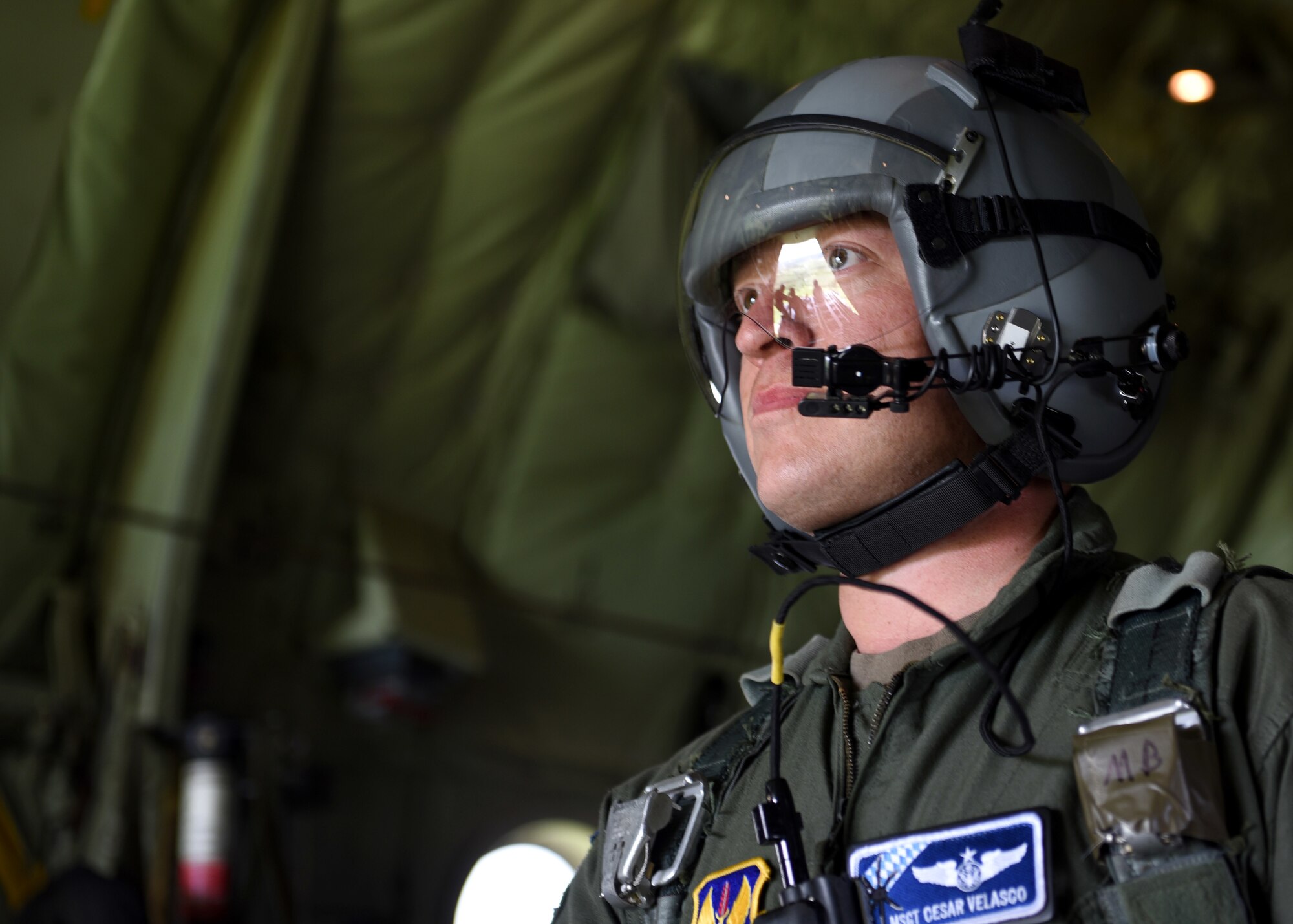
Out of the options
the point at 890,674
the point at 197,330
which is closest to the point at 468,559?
the point at 197,330

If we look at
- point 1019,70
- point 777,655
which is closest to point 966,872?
point 777,655

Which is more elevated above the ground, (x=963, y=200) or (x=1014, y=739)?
(x=963, y=200)

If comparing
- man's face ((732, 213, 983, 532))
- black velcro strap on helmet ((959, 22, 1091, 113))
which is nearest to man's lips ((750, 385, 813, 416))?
man's face ((732, 213, 983, 532))

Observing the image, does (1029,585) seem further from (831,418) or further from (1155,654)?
(831,418)

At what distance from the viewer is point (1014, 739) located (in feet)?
3.75

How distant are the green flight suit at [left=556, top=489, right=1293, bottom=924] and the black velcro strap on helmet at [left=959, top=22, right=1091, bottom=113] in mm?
491

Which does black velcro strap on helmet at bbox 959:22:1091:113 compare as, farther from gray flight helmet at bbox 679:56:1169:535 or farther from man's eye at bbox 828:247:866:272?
man's eye at bbox 828:247:866:272

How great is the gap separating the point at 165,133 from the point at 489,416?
5.06 feet

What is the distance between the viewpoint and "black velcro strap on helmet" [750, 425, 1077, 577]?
4.32 feet

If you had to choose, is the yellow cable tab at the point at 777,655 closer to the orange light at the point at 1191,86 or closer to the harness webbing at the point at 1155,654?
the harness webbing at the point at 1155,654

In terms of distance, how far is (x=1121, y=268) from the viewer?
142cm

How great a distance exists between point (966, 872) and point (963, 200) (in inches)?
28.2

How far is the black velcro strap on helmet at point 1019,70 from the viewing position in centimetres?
148

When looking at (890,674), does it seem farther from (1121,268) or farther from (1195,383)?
(1195,383)
